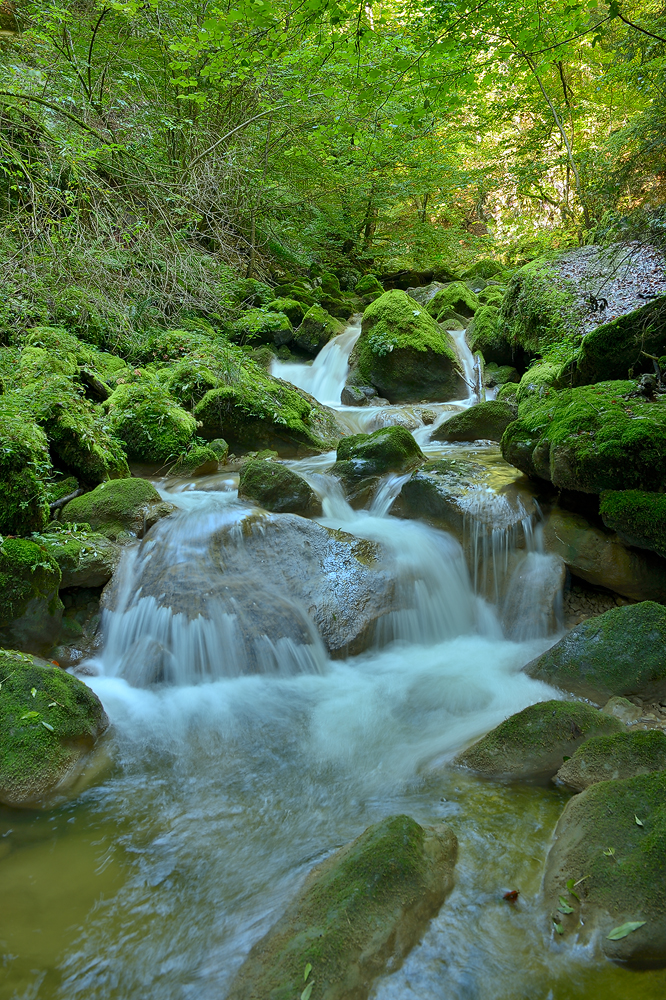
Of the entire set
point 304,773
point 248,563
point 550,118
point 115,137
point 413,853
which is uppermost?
point 550,118

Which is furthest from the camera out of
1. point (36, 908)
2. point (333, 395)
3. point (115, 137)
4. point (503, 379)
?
point (333, 395)

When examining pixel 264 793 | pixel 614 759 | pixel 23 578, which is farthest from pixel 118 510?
pixel 614 759

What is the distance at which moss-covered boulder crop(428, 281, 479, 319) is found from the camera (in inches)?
557

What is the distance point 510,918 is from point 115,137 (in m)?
9.32

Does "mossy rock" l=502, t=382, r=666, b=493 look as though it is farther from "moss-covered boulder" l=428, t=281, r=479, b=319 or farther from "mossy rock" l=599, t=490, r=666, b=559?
"moss-covered boulder" l=428, t=281, r=479, b=319

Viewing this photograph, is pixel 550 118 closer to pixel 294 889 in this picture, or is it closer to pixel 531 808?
pixel 531 808

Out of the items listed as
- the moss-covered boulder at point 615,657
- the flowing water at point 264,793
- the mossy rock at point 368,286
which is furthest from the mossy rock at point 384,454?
the mossy rock at point 368,286

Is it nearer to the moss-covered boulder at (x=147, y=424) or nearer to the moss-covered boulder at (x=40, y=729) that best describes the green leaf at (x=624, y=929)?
the moss-covered boulder at (x=40, y=729)

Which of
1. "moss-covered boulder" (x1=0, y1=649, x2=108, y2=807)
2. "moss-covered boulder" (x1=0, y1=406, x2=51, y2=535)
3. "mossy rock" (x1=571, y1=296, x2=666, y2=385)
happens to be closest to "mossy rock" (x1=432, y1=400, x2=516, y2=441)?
"mossy rock" (x1=571, y1=296, x2=666, y2=385)

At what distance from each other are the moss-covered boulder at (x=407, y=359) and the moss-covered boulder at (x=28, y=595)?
320 inches

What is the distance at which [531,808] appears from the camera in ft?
9.41

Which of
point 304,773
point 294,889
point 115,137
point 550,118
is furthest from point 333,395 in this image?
point 294,889

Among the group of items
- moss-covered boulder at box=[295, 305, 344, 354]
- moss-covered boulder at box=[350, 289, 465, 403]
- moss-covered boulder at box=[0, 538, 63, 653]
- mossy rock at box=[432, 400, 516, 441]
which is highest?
moss-covered boulder at box=[295, 305, 344, 354]

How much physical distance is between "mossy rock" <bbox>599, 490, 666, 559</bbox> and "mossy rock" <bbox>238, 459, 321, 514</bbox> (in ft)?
10.4
